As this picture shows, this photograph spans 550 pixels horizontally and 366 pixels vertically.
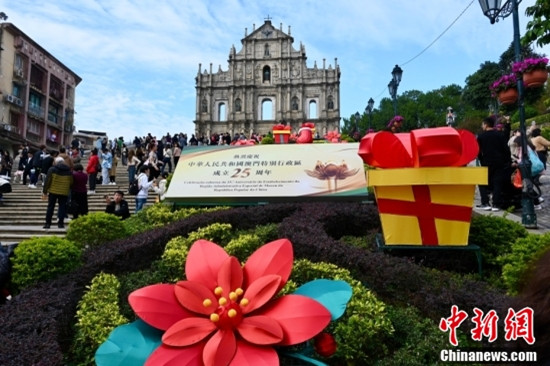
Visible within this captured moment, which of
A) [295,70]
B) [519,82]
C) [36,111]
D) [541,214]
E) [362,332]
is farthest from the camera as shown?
[295,70]

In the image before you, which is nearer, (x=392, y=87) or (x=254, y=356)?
(x=254, y=356)

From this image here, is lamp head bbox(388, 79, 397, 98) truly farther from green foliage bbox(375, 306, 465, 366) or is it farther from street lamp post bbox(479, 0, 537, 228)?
green foliage bbox(375, 306, 465, 366)

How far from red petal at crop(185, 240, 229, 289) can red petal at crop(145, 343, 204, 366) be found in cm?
32

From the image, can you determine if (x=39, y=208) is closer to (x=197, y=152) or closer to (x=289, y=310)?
(x=197, y=152)

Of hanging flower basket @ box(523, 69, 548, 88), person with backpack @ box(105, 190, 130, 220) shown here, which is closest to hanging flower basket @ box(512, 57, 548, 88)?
hanging flower basket @ box(523, 69, 548, 88)

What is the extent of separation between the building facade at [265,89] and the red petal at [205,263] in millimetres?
53056

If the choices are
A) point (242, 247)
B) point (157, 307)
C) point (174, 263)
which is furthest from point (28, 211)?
point (157, 307)

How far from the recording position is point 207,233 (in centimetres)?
452

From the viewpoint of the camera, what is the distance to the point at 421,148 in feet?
12.1

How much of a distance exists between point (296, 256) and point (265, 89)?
54652mm

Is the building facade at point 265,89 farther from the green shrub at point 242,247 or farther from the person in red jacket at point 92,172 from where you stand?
the green shrub at point 242,247

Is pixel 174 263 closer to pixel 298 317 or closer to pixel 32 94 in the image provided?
pixel 298 317

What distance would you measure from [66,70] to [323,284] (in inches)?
1958

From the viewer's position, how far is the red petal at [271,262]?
1977 mm
